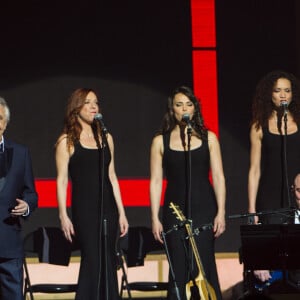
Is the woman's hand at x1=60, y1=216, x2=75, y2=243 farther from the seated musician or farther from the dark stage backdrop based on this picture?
the seated musician

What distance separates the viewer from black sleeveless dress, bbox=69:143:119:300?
6789 mm

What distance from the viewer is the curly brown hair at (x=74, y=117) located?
6.92 metres

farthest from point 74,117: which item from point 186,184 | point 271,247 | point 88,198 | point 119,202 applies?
point 271,247

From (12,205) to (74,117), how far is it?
117 centimetres

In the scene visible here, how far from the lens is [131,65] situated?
27.2 feet

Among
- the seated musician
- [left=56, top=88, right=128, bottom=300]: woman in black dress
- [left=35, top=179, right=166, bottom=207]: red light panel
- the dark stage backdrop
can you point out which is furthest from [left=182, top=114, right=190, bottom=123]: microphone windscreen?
[left=35, top=179, right=166, bottom=207]: red light panel

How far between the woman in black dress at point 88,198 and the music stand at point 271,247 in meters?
1.47

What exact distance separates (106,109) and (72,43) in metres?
0.68

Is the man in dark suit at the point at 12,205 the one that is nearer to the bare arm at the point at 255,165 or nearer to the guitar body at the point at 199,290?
the guitar body at the point at 199,290

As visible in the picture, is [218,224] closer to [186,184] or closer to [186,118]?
[186,184]

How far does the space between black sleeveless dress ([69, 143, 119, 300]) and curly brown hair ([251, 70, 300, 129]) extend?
1.26 meters

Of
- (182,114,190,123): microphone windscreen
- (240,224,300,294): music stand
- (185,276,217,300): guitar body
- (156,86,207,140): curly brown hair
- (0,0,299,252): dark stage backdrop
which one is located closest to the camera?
(240,224,300,294): music stand

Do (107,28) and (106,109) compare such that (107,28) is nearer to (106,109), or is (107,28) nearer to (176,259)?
(106,109)

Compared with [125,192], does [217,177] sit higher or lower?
higher
